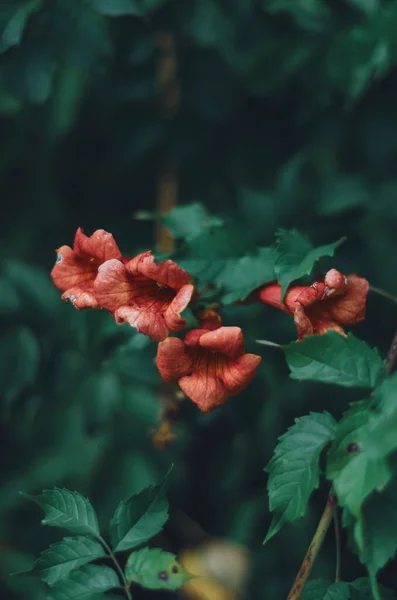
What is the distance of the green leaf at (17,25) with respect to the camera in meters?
2.04

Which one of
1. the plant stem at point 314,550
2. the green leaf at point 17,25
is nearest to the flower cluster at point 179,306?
the plant stem at point 314,550

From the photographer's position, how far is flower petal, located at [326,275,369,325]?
5.07ft

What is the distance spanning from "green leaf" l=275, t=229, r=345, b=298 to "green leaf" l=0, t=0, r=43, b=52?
105 cm

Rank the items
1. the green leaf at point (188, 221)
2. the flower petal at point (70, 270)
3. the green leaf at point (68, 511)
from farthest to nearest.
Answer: the green leaf at point (188, 221), the flower petal at point (70, 270), the green leaf at point (68, 511)

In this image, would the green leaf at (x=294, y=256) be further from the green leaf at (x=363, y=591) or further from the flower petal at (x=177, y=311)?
the green leaf at (x=363, y=591)

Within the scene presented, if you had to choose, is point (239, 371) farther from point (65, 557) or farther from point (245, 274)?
point (65, 557)

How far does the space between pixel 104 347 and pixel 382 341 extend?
3.35ft

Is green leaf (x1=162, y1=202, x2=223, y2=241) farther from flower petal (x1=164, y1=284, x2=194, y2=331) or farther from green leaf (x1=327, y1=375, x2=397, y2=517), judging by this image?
green leaf (x1=327, y1=375, x2=397, y2=517)

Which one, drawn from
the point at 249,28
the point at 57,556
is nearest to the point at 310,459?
the point at 57,556

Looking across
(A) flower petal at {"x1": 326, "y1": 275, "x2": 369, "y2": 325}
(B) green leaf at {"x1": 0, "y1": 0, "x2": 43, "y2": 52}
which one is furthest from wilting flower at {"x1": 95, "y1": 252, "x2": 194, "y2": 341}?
(B) green leaf at {"x1": 0, "y1": 0, "x2": 43, "y2": 52}

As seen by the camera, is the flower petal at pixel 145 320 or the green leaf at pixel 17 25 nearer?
the flower petal at pixel 145 320

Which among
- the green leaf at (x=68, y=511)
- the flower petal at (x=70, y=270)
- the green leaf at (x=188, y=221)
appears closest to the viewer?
the green leaf at (x=68, y=511)

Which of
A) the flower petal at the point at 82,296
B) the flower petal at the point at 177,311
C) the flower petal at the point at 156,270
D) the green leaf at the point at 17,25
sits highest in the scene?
the green leaf at the point at 17,25

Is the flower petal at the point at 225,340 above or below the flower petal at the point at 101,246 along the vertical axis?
below
